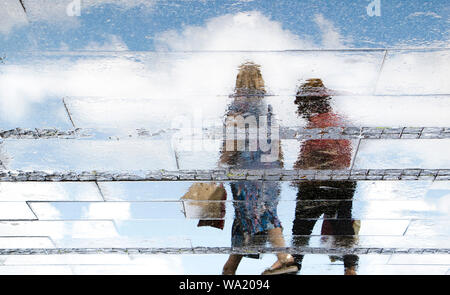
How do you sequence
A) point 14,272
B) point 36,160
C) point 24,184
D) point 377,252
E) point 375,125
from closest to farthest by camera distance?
point 375,125
point 36,160
point 24,184
point 377,252
point 14,272

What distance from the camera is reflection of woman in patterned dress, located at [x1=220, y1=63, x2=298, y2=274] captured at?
153 centimetres

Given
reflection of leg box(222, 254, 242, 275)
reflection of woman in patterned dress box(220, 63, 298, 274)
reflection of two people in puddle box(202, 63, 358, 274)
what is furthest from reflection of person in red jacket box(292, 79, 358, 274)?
reflection of leg box(222, 254, 242, 275)

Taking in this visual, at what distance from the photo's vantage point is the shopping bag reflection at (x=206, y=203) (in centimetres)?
192

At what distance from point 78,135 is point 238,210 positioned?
3.42 ft

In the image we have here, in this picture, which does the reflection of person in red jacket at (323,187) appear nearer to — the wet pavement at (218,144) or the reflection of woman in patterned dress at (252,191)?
the wet pavement at (218,144)

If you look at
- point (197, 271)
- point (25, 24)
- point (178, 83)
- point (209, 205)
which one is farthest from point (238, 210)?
point (25, 24)

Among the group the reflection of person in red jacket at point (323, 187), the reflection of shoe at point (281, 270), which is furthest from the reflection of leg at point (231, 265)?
the reflection of person in red jacket at point (323, 187)

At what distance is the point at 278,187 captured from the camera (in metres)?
1.87

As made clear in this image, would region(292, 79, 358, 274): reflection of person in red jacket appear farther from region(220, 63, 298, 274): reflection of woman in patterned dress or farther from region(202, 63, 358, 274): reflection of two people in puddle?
region(220, 63, 298, 274): reflection of woman in patterned dress

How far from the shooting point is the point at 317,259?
2.38 m

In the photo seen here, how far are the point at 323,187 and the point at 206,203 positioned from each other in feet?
2.36

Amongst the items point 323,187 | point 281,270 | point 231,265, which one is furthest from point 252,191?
point 231,265

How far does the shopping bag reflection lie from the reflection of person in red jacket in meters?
0.48

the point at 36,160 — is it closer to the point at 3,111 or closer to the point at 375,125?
the point at 3,111
